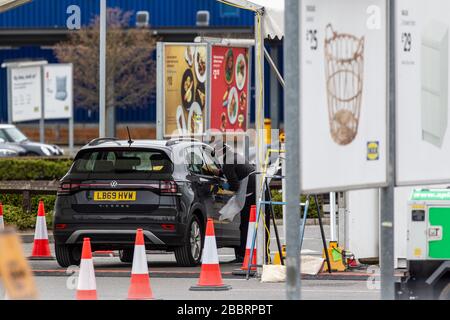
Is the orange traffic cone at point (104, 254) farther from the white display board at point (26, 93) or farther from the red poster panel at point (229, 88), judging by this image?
the white display board at point (26, 93)

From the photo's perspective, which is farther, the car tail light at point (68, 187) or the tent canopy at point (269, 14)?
the car tail light at point (68, 187)

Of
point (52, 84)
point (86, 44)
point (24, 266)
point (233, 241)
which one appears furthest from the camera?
point (86, 44)

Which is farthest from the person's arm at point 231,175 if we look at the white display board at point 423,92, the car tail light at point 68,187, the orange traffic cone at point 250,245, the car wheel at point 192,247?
the white display board at point 423,92

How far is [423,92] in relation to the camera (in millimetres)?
8555

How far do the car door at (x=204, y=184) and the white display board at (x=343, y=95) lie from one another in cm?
841

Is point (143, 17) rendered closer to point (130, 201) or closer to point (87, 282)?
point (130, 201)

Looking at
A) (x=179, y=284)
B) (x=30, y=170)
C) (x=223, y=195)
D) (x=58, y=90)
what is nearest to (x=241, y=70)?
(x=223, y=195)

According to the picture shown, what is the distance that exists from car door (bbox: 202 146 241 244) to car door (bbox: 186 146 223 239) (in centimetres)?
6

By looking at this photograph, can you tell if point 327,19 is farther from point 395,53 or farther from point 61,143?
point 61,143

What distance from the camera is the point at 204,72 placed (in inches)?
875

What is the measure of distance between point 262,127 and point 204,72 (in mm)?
7028

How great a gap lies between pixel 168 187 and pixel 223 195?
59.4 inches

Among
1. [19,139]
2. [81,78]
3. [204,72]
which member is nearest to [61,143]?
[81,78]

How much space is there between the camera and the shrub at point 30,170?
97.9 feet
